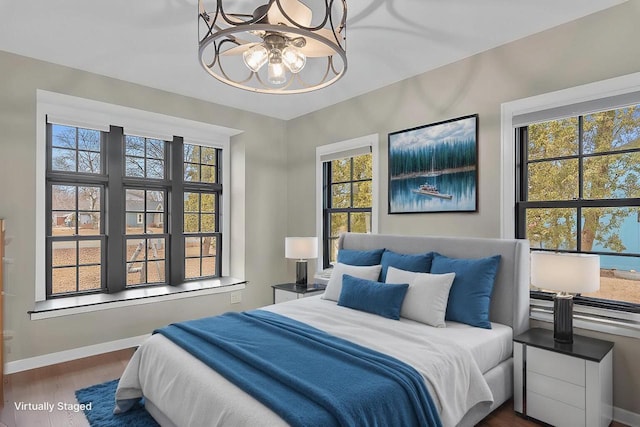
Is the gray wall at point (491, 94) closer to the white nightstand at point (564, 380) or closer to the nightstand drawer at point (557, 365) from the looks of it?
the white nightstand at point (564, 380)

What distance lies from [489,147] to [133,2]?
9.18 ft

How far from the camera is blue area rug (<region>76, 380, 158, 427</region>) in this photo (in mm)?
2336

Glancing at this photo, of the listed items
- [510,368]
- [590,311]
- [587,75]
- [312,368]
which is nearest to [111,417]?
[312,368]

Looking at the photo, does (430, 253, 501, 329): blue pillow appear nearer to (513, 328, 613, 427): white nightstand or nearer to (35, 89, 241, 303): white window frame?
(513, 328, 613, 427): white nightstand

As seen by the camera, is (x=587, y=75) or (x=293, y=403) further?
(x=587, y=75)

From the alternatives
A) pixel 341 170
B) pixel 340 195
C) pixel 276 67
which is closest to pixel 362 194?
pixel 340 195

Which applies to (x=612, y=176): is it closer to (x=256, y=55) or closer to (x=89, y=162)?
(x=256, y=55)

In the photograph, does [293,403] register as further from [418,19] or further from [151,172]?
[151,172]

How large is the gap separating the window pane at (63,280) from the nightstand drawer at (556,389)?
13.5 ft

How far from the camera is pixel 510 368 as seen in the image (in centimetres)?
254

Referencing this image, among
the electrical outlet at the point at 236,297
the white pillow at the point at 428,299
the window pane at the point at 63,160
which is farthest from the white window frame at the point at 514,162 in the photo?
the window pane at the point at 63,160

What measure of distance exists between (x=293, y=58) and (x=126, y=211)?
304 centimetres

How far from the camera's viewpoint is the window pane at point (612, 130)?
2.46 metres

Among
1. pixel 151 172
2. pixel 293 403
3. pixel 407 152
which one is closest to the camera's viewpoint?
pixel 293 403
